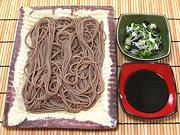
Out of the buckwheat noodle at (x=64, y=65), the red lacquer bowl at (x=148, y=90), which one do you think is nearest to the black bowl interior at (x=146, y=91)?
the red lacquer bowl at (x=148, y=90)

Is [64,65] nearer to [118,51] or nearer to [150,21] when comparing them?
[118,51]

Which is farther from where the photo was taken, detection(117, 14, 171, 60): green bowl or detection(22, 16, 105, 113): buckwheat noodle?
detection(117, 14, 171, 60): green bowl

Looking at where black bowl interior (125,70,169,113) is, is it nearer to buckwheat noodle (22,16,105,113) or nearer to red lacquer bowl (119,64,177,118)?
red lacquer bowl (119,64,177,118)

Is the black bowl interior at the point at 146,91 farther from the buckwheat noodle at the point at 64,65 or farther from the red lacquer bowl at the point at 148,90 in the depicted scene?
the buckwheat noodle at the point at 64,65

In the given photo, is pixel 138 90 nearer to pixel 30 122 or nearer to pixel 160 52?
pixel 160 52

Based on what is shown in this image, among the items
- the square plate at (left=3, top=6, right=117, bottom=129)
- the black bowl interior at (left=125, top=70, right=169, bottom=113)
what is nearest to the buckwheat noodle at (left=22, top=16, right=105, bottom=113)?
the square plate at (left=3, top=6, right=117, bottom=129)
